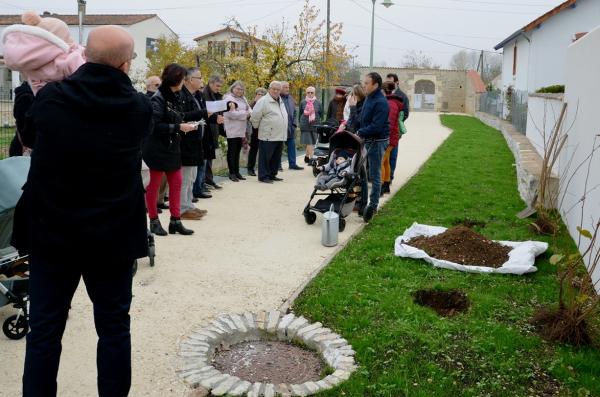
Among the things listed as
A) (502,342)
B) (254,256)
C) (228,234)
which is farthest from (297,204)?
(502,342)

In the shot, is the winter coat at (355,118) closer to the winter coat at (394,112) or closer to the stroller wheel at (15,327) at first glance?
the winter coat at (394,112)

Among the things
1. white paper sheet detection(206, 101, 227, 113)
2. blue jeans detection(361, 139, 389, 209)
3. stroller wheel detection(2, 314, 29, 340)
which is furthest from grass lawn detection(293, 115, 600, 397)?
white paper sheet detection(206, 101, 227, 113)

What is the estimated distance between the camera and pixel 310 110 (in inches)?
539

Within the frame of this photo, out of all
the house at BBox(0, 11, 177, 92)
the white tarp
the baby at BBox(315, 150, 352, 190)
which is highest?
the house at BBox(0, 11, 177, 92)

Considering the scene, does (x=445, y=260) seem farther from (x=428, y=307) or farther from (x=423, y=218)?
(x=423, y=218)

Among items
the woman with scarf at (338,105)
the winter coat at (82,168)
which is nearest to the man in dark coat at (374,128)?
the woman with scarf at (338,105)

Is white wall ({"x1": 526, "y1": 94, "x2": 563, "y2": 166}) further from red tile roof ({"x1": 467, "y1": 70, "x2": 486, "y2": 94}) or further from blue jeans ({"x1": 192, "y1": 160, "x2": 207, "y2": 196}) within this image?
red tile roof ({"x1": 467, "y1": 70, "x2": 486, "y2": 94})

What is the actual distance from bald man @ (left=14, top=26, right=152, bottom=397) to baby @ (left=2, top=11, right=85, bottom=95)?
54cm

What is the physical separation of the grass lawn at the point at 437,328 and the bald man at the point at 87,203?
152cm

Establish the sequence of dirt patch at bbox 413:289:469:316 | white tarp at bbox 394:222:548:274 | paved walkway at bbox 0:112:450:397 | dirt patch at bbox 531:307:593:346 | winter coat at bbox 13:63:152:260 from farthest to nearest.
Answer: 1. white tarp at bbox 394:222:548:274
2. dirt patch at bbox 413:289:469:316
3. dirt patch at bbox 531:307:593:346
4. paved walkway at bbox 0:112:450:397
5. winter coat at bbox 13:63:152:260

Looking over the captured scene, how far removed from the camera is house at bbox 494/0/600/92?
2562 cm

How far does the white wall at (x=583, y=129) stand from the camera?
6.23 meters

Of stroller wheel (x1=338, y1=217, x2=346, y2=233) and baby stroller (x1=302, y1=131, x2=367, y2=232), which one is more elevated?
baby stroller (x1=302, y1=131, x2=367, y2=232)

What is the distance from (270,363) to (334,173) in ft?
13.8
